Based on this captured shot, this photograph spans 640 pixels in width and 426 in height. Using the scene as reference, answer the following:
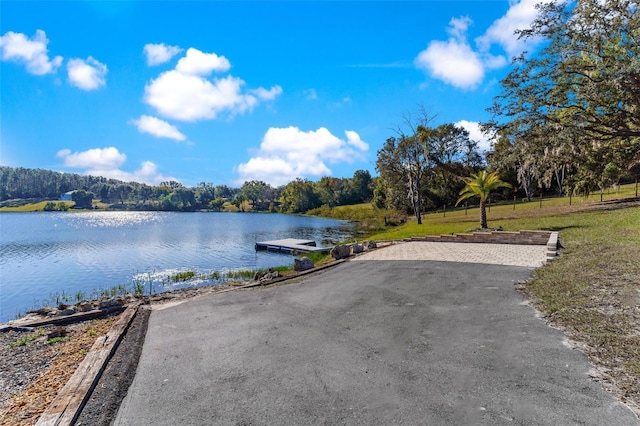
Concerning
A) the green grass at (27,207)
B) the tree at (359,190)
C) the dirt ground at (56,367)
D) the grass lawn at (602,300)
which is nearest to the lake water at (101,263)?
the dirt ground at (56,367)

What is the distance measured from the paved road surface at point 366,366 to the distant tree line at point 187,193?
298ft

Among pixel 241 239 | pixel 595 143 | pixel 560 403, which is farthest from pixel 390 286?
pixel 241 239

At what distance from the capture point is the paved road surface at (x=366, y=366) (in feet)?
14.6

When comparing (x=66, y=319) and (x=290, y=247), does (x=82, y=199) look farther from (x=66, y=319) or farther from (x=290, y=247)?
(x=66, y=319)

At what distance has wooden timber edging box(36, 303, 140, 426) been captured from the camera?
452cm

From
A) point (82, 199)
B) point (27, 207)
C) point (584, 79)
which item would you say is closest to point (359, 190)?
point (584, 79)

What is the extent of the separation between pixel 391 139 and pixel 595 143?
31.5 meters

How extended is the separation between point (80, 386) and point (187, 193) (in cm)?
15973

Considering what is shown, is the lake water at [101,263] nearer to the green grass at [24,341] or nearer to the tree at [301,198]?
the green grass at [24,341]

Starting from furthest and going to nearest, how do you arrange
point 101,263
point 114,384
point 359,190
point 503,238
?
1. point 359,190
2. point 101,263
3. point 503,238
4. point 114,384

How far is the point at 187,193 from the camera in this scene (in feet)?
511

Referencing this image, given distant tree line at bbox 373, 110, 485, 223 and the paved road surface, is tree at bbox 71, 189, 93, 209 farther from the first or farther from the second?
the paved road surface

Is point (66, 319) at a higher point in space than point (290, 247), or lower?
higher

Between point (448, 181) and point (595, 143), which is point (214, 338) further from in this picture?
point (448, 181)
